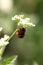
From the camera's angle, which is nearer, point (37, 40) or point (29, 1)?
point (37, 40)

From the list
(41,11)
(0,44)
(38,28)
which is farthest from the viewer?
(41,11)

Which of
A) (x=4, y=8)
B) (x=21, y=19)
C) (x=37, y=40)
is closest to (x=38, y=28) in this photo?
(x=37, y=40)

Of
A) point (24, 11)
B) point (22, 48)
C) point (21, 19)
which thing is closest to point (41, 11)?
point (24, 11)

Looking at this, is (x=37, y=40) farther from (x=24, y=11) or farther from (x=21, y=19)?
(x=21, y=19)

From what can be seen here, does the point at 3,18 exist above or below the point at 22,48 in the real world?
above

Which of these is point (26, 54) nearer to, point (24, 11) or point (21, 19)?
point (24, 11)

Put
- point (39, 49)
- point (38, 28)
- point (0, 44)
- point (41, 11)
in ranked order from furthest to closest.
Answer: point (41, 11) → point (38, 28) → point (39, 49) → point (0, 44)

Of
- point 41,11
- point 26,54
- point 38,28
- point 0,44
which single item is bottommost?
point 0,44
